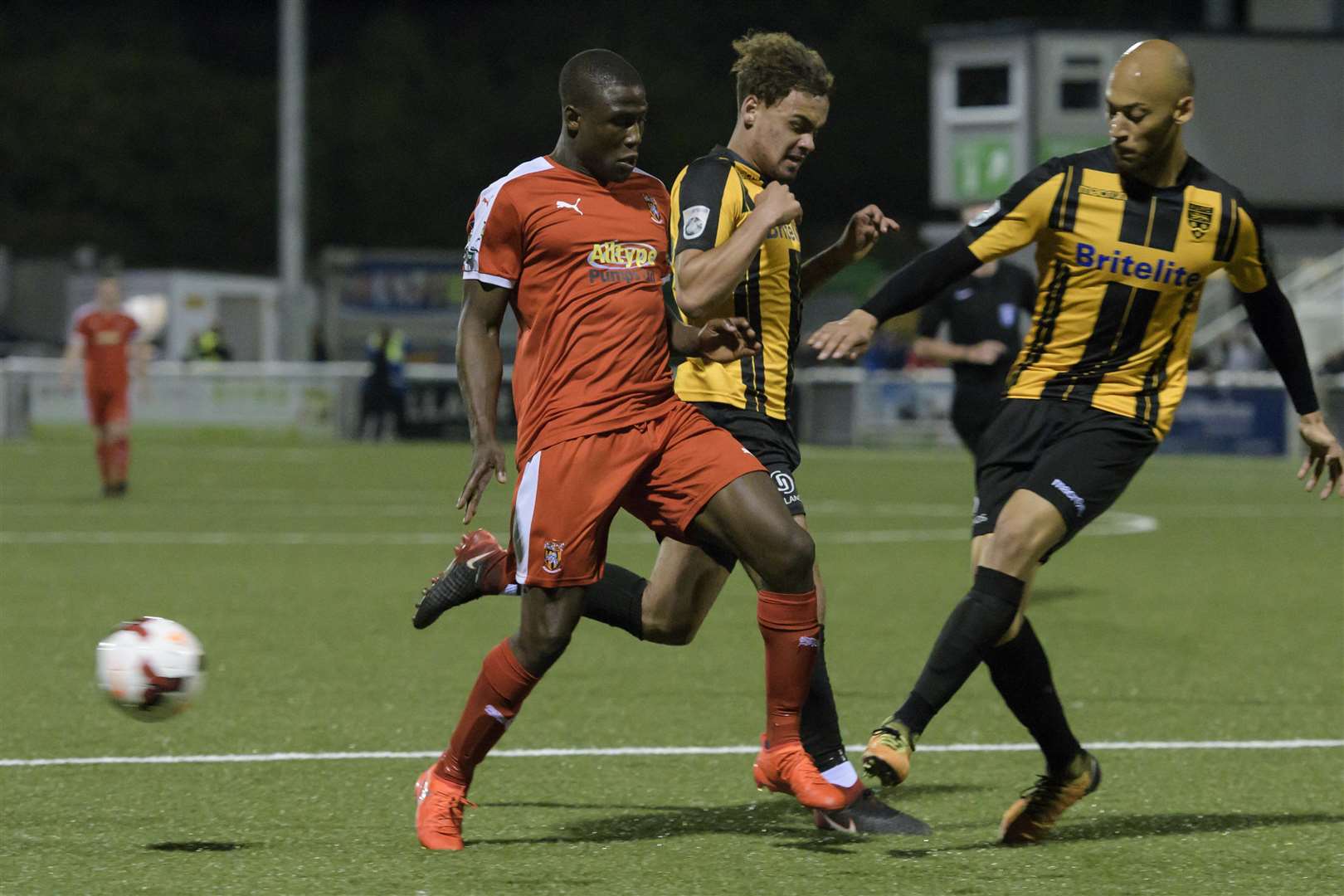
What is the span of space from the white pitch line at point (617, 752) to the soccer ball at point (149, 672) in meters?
1.01

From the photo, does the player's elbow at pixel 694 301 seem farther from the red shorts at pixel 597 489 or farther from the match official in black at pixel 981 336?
the match official in black at pixel 981 336

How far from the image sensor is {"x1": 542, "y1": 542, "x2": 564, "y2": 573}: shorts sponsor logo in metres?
5.22

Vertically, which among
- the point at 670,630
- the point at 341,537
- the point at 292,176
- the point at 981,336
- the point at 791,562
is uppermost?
the point at 292,176

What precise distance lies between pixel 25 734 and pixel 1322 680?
16.5 feet

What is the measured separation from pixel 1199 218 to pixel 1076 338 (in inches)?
17.4

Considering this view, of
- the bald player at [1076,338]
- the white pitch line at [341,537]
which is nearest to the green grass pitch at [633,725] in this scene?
the white pitch line at [341,537]

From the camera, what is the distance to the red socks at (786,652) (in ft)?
17.7

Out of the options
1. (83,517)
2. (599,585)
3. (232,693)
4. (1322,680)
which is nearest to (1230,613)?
(1322,680)

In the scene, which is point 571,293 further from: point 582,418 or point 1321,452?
point 1321,452

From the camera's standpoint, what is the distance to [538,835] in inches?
217

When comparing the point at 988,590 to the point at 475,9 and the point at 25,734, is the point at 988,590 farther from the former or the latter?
→ the point at 475,9

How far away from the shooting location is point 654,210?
545 centimetres

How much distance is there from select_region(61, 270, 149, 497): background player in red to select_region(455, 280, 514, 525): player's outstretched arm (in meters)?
14.3

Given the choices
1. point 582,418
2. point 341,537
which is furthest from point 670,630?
point 341,537
